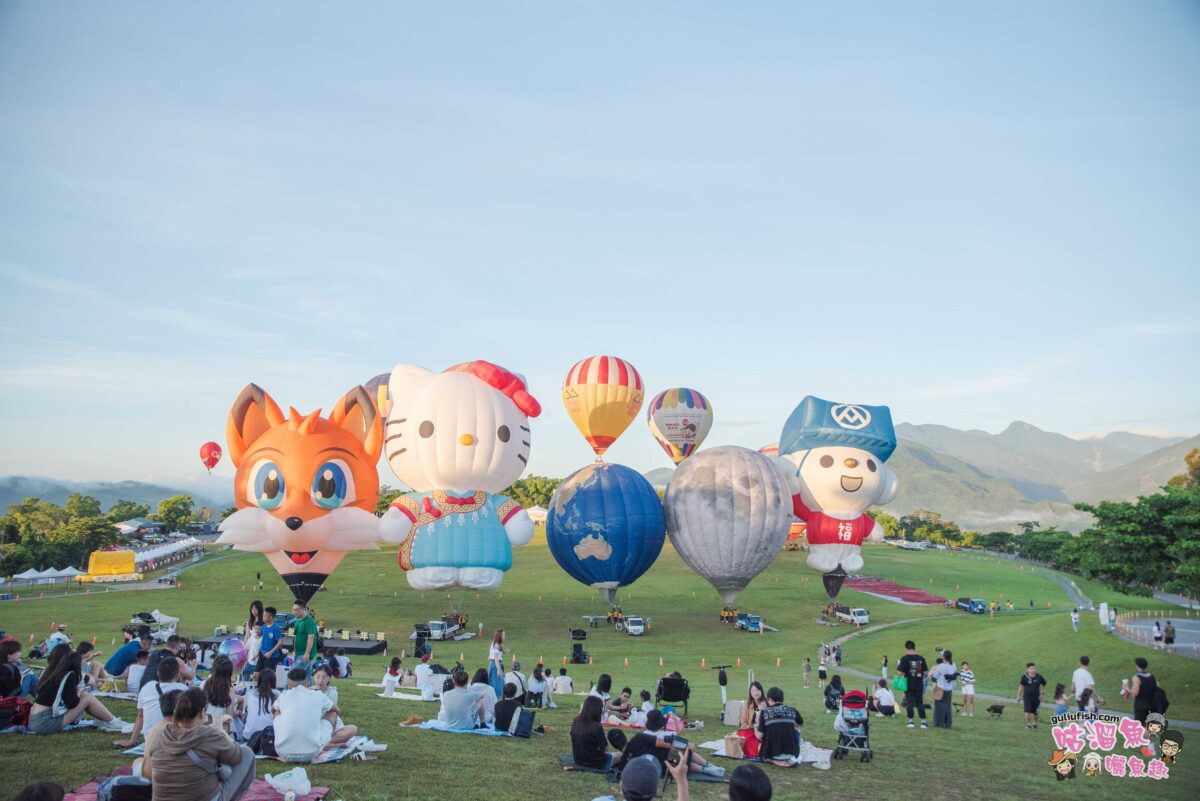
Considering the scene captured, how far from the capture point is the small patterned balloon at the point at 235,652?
14773 millimetres

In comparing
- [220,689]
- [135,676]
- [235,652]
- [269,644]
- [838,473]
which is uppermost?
[838,473]

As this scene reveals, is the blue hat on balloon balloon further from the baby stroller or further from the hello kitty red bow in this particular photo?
the baby stroller

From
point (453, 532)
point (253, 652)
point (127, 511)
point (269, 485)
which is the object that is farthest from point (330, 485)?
point (127, 511)

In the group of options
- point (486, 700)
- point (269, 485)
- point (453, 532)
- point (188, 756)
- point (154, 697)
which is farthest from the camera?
point (453, 532)

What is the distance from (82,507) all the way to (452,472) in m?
98.2

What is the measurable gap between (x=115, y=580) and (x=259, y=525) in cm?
3369

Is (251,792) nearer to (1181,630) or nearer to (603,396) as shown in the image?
(603,396)

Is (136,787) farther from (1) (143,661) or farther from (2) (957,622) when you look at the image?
(2) (957,622)

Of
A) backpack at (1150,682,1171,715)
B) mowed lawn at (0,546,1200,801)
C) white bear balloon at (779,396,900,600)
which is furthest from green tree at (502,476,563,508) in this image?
backpack at (1150,682,1171,715)

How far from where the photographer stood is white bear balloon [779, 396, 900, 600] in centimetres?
3991

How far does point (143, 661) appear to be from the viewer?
13.7 m

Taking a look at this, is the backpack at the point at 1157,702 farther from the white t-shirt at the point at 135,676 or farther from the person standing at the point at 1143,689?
the white t-shirt at the point at 135,676

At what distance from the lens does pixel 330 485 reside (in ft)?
94.8

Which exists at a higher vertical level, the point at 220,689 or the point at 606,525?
the point at 606,525
